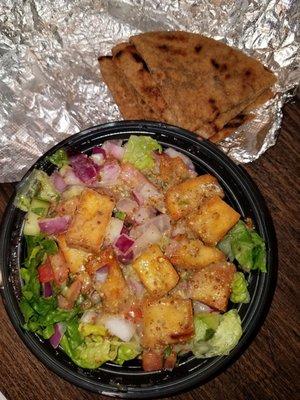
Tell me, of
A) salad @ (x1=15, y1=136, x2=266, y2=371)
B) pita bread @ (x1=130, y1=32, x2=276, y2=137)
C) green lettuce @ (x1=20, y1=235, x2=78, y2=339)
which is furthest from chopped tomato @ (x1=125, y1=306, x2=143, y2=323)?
pita bread @ (x1=130, y1=32, x2=276, y2=137)

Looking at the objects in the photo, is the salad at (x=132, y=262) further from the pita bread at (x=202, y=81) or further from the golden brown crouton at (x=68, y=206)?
the pita bread at (x=202, y=81)

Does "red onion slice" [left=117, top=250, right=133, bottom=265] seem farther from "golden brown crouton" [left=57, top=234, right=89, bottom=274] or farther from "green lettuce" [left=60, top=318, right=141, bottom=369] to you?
"green lettuce" [left=60, top=318, right=141, bottom=369]

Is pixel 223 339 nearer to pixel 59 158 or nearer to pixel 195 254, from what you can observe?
pixel 195 254

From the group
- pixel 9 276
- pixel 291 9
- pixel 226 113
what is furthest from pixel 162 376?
pixel 291 9

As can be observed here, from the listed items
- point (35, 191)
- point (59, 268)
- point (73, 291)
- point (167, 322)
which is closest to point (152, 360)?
point (167, 322)

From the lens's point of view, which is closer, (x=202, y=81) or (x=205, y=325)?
(x=205, y=325)

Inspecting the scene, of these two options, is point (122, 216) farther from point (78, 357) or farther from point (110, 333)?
point (78, 357)

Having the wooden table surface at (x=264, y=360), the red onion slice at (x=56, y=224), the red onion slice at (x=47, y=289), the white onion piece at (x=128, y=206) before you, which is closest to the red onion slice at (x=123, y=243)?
the white onion piece at (x=128, y=206)
